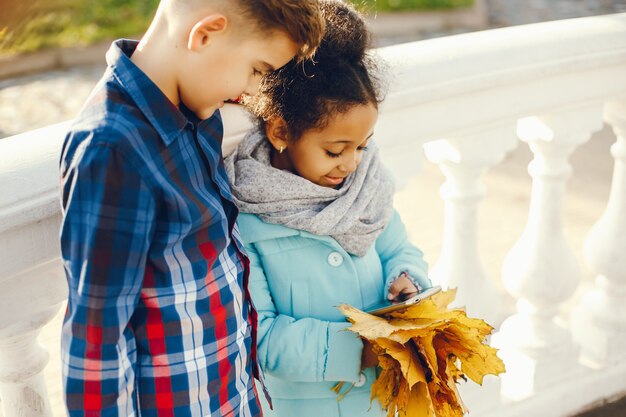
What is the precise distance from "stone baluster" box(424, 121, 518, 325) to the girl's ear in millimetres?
559

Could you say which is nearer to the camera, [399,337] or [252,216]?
[399,337]

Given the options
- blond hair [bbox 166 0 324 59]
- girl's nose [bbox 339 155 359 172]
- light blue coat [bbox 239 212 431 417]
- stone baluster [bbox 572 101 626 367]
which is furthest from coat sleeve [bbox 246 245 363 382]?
stone baluster [bbox 572 101 626 367]

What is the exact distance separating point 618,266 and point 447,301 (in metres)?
0.96

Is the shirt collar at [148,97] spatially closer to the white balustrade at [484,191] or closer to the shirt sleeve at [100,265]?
the shirt sleeve at [100,265]

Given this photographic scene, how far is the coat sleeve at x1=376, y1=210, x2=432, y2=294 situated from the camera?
1598 mm

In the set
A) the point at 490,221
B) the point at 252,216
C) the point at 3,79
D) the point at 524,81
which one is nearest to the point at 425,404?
the point at 252,216

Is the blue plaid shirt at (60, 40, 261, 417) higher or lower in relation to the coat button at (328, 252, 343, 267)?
higher

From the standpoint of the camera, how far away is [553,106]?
76.1 inches

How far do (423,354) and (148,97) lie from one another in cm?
67

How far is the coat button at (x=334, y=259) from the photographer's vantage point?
152cm

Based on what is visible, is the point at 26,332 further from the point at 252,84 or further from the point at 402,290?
the point at 402,290

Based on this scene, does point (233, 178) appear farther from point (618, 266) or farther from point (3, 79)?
point (3, 79)

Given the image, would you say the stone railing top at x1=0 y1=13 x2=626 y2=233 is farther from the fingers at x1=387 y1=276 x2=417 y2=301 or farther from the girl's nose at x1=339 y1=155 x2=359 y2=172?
the fingers at x1=387 y1=276 x2=417 y2=301

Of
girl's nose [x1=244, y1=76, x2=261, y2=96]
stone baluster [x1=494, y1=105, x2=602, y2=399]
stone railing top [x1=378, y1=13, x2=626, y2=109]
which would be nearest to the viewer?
girl's nose [x1=244, y1=76, x2=261, y2=96]
